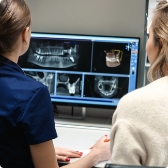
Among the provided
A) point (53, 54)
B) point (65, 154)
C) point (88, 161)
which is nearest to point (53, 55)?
point (53, 54)

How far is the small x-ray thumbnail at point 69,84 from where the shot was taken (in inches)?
88.4

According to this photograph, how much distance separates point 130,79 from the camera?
2.20m

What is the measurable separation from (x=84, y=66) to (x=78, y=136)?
508 mm

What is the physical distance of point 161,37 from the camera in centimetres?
111

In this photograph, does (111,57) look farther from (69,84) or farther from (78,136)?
(78,136)

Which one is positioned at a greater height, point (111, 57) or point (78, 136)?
point (111, 57)

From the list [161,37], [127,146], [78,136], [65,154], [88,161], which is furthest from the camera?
[78,136]

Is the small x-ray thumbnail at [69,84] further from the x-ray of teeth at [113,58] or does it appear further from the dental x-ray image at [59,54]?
the x-ray of teeth at [113,58]

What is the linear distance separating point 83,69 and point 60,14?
0.46 metres

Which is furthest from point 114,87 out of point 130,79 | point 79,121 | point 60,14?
point 60,14

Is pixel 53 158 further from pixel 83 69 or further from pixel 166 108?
pixel 83 69

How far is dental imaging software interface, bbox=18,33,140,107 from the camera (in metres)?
2.20

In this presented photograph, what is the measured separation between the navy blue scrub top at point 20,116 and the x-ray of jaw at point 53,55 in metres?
1.12

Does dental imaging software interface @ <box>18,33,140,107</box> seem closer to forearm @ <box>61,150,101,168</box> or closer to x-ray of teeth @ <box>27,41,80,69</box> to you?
x-ray of teeth @ <box>27,41,80,69</box>
